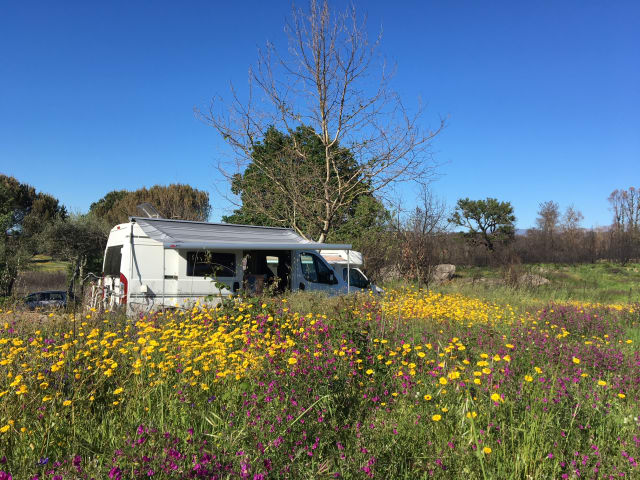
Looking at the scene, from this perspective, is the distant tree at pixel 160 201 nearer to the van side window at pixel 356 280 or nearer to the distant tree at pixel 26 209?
the distant tree at pixel 26 209

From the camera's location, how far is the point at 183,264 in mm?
9430

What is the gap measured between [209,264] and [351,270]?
4.67 metres

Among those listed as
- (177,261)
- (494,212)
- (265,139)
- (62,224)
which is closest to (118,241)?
(177,261)

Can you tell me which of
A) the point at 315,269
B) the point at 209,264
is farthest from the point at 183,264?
the point at 315,269

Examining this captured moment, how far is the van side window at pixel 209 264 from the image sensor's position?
9.56 metres

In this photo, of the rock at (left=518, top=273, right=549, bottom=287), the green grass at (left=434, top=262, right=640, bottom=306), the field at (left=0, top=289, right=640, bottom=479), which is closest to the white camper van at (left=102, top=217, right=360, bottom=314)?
the field at (left=0, top=289, right=640, bottom=479)

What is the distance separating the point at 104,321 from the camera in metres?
5.46

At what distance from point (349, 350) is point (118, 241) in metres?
7.60

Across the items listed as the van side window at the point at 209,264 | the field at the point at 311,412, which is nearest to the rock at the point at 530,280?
the van side window at the point at 209,264

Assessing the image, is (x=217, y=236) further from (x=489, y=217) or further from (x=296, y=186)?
(x=489, y=217)

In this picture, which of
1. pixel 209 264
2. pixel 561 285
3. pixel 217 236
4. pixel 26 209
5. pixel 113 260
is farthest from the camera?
pixel 26 209

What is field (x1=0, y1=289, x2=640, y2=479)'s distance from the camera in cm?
237

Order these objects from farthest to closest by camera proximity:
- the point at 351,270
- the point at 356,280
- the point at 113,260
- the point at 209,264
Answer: the point at 351,270 → the point at 356,280 → the point at 113,260 → the point at 209,264

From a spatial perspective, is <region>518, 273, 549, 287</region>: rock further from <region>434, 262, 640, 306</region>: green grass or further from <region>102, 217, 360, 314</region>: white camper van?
<region>102, 217, 360, 314</region>: white camper van
